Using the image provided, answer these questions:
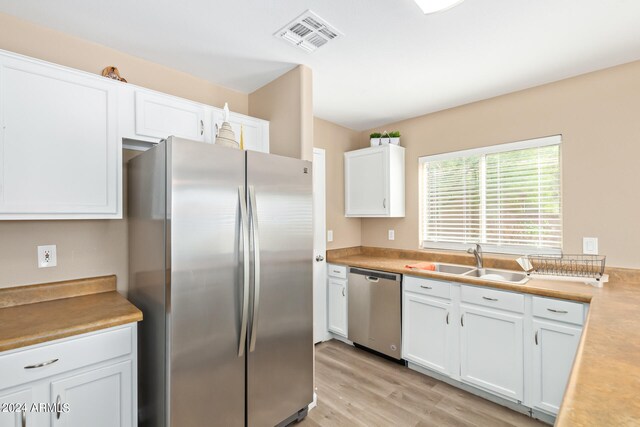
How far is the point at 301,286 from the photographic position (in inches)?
78.6

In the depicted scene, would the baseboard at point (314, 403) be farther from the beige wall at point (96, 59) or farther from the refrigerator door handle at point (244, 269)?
the beige wall at point (96, 59)

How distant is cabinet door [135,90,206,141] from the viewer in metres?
1.86

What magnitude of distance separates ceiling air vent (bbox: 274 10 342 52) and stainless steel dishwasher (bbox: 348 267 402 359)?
79.1 inches

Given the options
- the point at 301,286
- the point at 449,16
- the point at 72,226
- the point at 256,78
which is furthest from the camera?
the point at 256,78

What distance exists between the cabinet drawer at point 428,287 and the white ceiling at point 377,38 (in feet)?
5.48

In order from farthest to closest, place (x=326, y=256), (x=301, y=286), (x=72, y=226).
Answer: (x=326, y=256), (x=301, y=286), (x=72, y=226)

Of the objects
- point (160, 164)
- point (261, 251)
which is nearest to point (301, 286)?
point (261, 251)

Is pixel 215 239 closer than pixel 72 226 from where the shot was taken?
Yes

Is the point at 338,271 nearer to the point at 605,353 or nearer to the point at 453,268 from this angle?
the point at 453,268

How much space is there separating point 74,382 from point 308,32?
2203 millimetres

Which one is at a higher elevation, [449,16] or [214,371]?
[449,16]

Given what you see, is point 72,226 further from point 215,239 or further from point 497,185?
point 497,185

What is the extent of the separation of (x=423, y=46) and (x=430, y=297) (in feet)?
6.32

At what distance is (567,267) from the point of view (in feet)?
7.79
